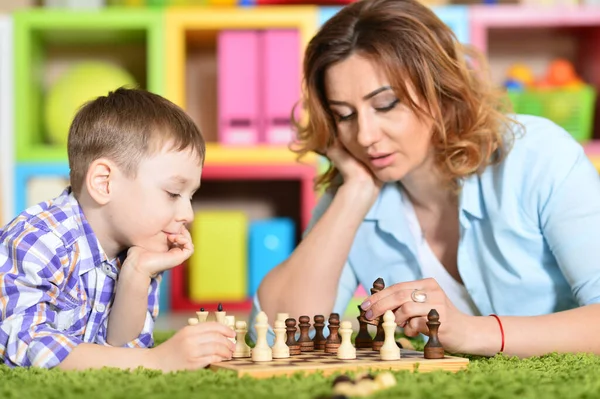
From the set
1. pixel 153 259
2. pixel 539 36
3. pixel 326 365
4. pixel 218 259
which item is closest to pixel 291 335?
pixel 326 365

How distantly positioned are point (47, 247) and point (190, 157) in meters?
0.29

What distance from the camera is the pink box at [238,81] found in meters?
3.31

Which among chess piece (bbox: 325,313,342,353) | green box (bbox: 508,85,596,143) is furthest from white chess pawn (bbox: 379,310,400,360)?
green box (bbox: 508,85,596,143)

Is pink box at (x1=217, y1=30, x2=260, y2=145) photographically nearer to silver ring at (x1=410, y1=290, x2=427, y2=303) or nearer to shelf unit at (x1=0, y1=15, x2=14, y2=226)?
shelf unit at (x1=0, y1=15, x2=14, y2=226)

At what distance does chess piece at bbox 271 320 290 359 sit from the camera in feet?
4.48

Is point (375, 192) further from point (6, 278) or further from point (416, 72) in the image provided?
point (6, 278)

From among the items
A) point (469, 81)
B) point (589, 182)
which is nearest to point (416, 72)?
point (469, 81)

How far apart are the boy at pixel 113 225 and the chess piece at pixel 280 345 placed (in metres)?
0.07

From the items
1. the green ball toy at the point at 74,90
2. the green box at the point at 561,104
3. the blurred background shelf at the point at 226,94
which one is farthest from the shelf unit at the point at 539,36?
the green ball toy at the point at 74,90

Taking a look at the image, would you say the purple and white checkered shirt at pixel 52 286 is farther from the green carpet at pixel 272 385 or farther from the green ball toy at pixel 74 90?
the green ball toy at pixel 74 90

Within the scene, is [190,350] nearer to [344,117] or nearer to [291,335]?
[291,335]

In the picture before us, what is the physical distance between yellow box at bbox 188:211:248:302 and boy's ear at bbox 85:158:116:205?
1813 millimetres

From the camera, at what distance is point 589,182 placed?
1.70 m

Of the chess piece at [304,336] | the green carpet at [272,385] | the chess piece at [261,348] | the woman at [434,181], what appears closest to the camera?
the green carpet at [272,385]
